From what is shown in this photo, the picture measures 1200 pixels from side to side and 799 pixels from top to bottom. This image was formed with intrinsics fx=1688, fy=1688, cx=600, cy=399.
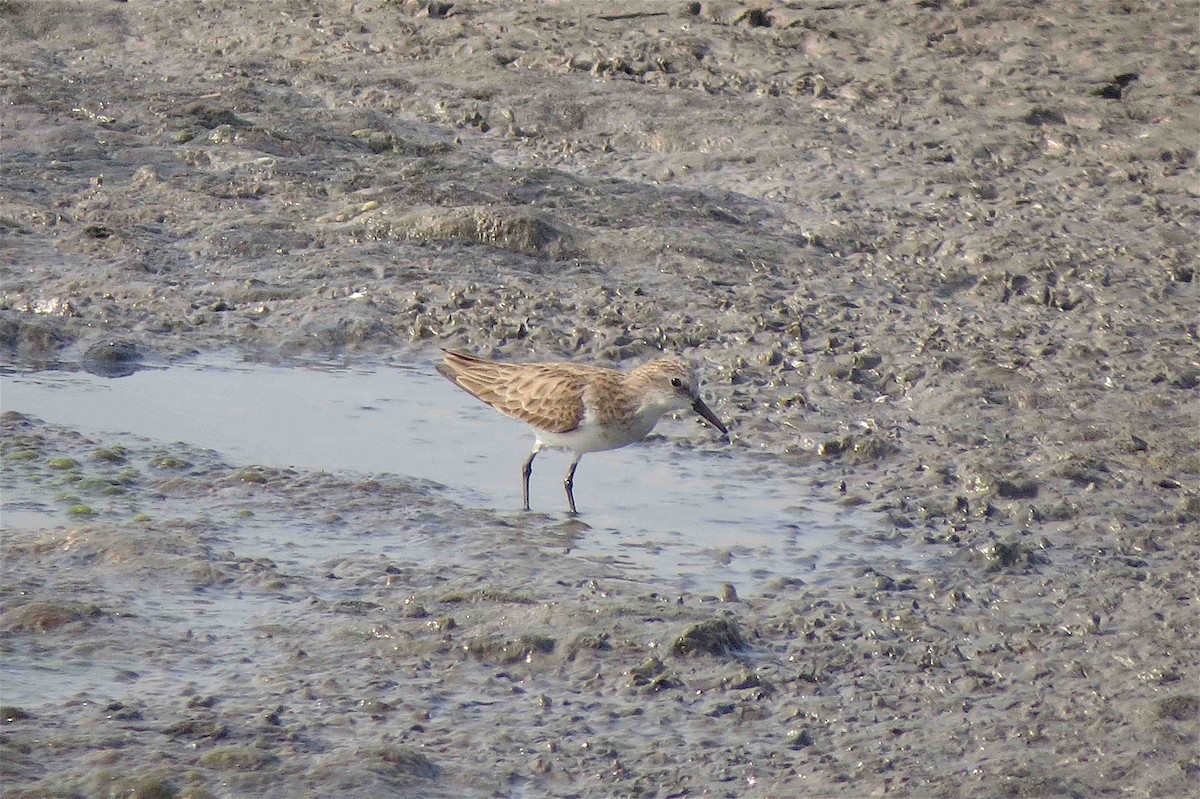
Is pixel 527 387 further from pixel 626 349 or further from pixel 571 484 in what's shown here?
pixel 626 349

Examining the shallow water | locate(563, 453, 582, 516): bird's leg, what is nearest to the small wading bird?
locate(563, 453, 582, 516): bird's leg

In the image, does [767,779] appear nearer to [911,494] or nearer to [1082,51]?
[911,494]

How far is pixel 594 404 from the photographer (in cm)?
726

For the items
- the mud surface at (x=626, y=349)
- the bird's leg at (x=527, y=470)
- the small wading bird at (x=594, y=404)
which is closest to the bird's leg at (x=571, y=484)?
the small wading bird at (x=594, y=404)

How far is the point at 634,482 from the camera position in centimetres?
752

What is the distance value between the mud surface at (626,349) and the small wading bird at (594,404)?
22.9 inches

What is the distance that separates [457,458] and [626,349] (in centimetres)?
136

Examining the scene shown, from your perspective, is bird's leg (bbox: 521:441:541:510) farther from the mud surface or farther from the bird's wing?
the mud surface

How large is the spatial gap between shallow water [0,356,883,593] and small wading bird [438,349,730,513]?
22cm

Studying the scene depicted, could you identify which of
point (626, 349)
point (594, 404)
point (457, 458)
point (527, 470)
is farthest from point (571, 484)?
point (626, 349)

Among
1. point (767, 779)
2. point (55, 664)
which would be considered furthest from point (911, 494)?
point (55, 664)

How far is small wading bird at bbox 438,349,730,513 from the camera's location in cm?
727

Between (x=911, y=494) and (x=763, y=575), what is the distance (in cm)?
107

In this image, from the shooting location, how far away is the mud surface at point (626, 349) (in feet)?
16.6
